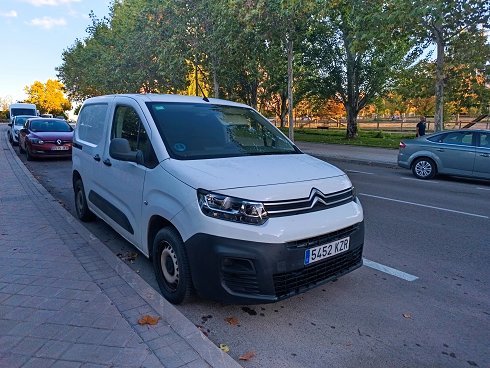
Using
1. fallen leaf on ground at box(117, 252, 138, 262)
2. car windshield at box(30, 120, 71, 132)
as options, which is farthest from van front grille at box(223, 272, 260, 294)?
car windshield at box(30, 120, 71, 132)

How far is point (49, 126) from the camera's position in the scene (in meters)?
15.1

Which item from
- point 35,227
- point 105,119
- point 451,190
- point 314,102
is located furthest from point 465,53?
point 35,227

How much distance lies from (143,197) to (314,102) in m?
26.0

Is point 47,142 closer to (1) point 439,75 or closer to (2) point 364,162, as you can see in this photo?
(2) point 364,162

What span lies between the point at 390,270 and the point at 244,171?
2.23 metres

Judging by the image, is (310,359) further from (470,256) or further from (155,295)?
(470,256)

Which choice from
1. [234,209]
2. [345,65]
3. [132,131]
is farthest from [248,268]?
[345,65]

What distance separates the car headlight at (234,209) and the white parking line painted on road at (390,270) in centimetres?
208

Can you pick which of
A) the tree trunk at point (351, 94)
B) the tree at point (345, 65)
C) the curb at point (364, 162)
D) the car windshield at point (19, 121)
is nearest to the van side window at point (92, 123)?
the curb at point (364, 162)

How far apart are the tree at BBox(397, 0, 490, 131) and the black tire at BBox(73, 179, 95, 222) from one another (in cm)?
1177

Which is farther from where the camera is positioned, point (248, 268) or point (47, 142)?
point (47, 142)

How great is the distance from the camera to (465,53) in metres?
A: 15.4

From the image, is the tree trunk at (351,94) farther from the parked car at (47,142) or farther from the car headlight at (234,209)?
the car headlight at (234,209)

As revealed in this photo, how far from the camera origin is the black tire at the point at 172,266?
316cm
